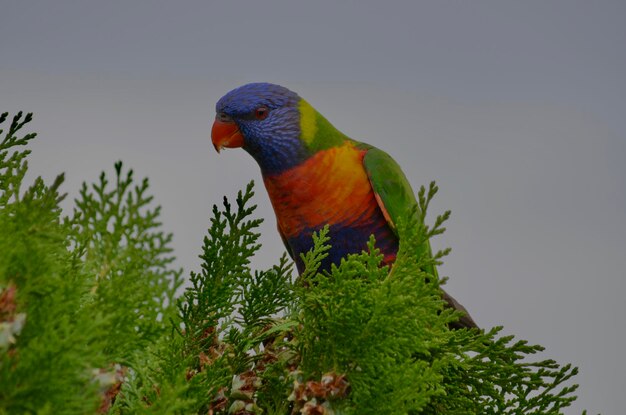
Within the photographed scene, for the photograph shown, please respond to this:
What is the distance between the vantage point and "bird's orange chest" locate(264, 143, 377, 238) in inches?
104

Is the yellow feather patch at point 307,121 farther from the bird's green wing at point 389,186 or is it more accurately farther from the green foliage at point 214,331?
the green foliage at point 214,331

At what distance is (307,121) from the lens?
2.88 m

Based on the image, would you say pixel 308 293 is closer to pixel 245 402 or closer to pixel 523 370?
pixel 245 402

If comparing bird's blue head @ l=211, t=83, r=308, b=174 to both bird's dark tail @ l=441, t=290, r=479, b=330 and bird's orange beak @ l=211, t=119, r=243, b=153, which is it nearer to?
bird's orange beak @ l=211, t=119, r=243, b=153

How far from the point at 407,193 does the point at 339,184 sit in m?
0.26

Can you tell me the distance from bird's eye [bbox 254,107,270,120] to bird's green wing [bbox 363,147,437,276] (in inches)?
19.6

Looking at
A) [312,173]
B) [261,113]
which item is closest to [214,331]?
[312,173]

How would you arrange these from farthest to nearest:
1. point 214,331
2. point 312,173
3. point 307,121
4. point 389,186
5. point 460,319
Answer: point 307,121 < point 312,173 < point 389,186 < point 460,319 < point 214,331

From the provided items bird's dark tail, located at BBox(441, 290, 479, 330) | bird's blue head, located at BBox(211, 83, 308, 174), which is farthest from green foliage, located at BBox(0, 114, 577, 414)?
bird's blue head, located at BBox(211, 83, 308, 174)

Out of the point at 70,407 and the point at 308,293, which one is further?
the point at 308,293

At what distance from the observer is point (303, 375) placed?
135 centimetres

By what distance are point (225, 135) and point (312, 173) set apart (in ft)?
1.58

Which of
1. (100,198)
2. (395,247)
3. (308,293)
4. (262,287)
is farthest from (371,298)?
(395,247)

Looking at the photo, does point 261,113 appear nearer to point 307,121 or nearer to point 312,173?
point 307,121
